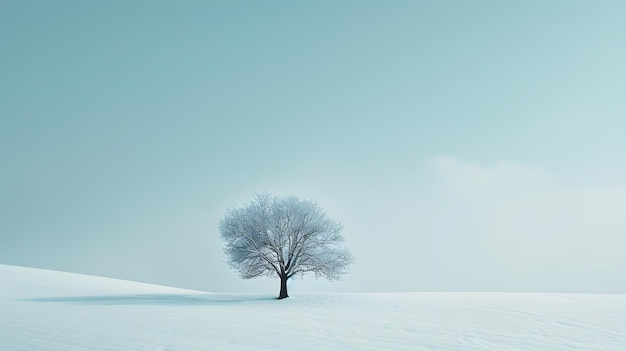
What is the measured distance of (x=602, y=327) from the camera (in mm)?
16531

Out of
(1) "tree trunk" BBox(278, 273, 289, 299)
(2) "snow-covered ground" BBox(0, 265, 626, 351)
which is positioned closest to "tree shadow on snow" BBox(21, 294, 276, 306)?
(2) "snow-covered ground" BBox(0, 265, 626, 351)

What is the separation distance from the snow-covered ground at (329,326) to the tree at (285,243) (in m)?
4.06

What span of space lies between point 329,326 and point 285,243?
1291 cm

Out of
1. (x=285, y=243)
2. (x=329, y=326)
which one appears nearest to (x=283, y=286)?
(x=285, y=243)

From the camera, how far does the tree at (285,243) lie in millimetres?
27750

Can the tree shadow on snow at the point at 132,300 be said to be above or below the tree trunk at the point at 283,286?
below

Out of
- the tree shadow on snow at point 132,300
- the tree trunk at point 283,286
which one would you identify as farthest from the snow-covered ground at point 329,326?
the tree trunk at point 283,286

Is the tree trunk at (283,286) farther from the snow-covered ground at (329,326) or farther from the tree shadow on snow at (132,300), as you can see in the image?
the snow-covered ground at (329,326)

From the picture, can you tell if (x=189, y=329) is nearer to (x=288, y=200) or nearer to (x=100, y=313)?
(x=100, y=313)

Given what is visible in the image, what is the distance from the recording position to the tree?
2775cm

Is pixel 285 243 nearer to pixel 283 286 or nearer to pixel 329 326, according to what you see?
pixel 283 286

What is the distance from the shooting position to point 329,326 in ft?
50.6

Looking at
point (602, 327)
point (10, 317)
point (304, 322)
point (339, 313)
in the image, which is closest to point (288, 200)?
point (339, 313)

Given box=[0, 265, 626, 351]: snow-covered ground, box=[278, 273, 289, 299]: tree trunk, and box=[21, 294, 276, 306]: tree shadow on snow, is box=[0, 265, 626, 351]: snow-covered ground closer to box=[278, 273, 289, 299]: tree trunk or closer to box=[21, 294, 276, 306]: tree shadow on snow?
box=[21, 294, 276, 306]: tree shadow on snow
